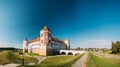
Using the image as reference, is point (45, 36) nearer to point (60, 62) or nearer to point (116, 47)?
point (116, 47)

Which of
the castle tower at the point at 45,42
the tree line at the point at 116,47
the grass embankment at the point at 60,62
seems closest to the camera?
the grass embankment at the point at 60,62

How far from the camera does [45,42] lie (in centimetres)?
7519

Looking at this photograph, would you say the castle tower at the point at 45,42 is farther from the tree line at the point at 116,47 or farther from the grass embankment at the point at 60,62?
the tree line at the point at 116,47

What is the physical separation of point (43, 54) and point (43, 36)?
348 inches

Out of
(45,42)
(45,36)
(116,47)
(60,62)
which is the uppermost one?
(45,36)

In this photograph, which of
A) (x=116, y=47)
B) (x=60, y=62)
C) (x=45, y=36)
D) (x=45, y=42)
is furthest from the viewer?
(x=116, y=47)

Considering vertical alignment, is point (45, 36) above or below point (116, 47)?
above

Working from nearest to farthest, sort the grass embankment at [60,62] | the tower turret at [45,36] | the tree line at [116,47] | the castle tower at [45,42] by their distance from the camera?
the grass embankment at [60,62] → the castle tower at [45,42] → the tower turret at [45,36] → the tree line at [116,47]

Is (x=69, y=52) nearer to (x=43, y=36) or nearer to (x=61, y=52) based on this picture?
(x=61, y=52)

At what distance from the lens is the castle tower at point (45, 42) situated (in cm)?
7356

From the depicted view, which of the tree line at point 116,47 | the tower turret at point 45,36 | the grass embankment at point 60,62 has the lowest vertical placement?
the grass embankment at point 60,62

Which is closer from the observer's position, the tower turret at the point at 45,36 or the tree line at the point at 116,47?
the tower turret at the point at 45,36

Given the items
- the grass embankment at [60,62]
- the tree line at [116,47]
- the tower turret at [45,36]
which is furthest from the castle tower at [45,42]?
the tree line at [116,47]

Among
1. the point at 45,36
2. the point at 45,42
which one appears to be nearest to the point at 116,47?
the point at 45,42
